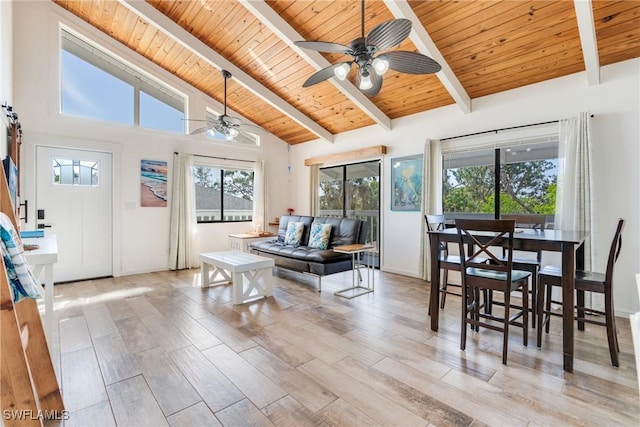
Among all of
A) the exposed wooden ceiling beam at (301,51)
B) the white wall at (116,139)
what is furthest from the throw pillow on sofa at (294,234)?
the exposed wooden ceiling beam at (301,51)

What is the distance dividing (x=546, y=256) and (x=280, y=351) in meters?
3.29

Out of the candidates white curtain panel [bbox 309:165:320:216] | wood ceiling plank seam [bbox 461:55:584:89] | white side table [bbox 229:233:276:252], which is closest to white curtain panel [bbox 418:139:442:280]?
wood ceiling plank seam [bbox 461:55:584:89]

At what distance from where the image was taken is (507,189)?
12.6 ft

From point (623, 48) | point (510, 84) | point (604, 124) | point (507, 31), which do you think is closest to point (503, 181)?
point (604, 124)

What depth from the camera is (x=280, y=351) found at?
2.28 metres

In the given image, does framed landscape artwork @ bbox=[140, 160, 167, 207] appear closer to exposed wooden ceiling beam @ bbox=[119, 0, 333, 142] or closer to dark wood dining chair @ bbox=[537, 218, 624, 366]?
exposed wooden ceiling beam @ bbox=[119, 0, 333, 142]

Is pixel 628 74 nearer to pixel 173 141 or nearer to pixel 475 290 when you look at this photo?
pixel 475 290

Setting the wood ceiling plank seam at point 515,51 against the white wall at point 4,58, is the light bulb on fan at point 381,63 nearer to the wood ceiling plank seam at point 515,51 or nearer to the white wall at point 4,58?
the wood ceiling plank seam at point 515,51

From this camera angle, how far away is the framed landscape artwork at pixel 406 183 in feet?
15.2

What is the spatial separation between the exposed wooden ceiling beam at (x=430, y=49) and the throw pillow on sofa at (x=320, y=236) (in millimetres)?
2466

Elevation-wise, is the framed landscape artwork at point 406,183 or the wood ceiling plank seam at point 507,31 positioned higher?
the wood ceiling plank seam at point 507,31

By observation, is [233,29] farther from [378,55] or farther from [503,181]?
[503,181]

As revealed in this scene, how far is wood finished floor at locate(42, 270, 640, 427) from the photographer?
160 cm

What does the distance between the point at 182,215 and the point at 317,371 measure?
407 centimetres
